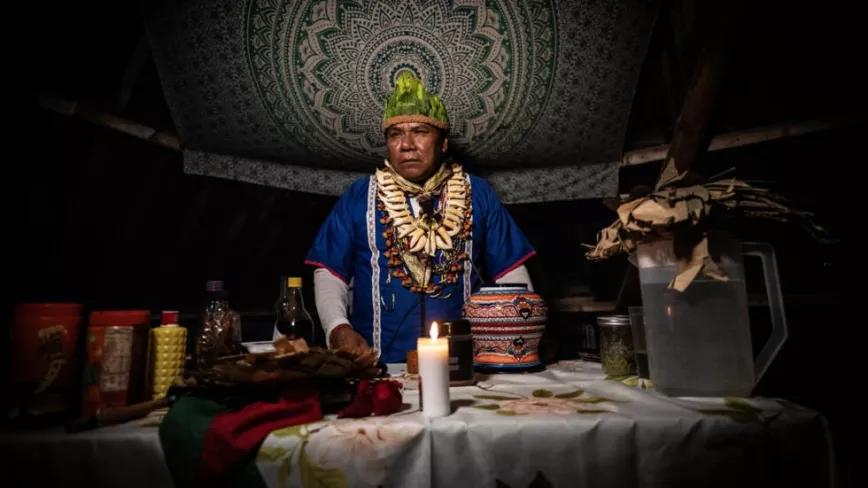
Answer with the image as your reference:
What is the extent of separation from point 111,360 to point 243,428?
349 millimetres

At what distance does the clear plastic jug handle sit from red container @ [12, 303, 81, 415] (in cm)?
136

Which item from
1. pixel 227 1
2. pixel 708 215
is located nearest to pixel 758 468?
pixel 708 215

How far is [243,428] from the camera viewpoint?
0.71 metres

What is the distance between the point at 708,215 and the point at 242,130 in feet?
6.13

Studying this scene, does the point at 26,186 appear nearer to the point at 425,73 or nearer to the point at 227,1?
the point at 227,1

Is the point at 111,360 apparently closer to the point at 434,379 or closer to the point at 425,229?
the point at 434,379

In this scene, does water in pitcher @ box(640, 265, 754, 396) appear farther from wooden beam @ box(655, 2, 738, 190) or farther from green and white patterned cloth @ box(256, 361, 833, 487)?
wooden beam @ box(655, 2, 738, 190)

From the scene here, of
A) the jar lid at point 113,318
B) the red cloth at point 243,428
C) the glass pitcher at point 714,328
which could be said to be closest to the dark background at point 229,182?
the glass pitcher at point 714,328

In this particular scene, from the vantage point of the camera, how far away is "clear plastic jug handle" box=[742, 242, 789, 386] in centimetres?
84

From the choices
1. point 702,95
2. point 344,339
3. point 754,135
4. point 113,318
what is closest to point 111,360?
point 113,318

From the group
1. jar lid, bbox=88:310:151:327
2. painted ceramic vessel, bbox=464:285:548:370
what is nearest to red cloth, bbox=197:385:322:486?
jar lid, bbox=88:310:151:327

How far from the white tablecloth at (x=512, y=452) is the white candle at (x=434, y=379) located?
4 centimetres

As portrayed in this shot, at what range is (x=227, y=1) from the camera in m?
1.45

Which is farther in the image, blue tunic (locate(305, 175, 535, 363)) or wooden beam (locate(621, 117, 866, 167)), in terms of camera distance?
blue tunic (locate(305, 175, 535, 363))
